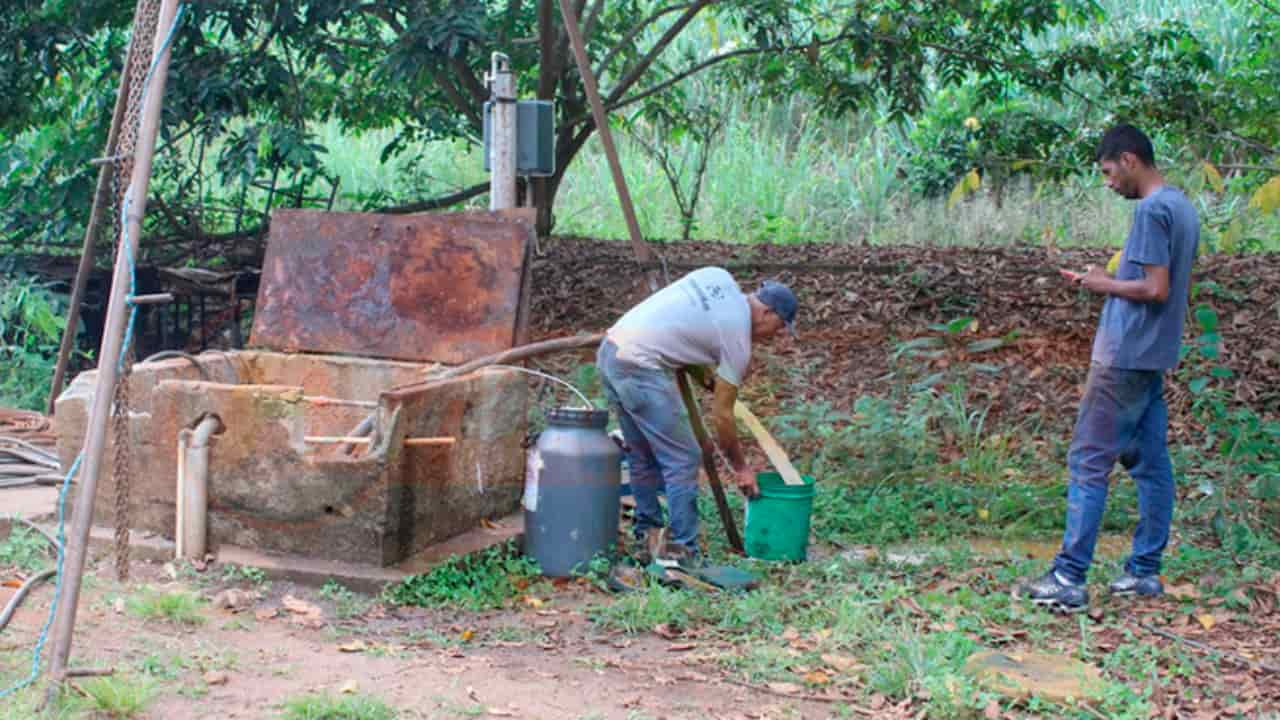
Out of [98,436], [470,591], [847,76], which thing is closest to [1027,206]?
[847,76]

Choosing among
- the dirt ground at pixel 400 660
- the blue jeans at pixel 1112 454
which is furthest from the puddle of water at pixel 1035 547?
the dirt ground at pixel 400 660

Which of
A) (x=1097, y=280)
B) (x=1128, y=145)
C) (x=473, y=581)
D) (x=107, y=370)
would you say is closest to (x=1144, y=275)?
(x=1097, y=280)

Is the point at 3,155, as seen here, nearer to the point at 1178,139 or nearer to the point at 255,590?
the point at 255,590

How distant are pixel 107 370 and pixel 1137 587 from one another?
4.43 metres

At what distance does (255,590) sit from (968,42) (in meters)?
7.04

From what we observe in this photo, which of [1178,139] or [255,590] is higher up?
[1178,139]

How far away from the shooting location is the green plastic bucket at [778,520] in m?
6.54

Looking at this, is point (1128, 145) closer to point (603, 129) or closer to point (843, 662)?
point (843, 662)

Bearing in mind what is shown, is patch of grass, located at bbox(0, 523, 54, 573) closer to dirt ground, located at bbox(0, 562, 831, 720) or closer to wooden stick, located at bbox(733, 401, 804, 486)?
dirt ground, located at bbox(0, 562, 831, 720)

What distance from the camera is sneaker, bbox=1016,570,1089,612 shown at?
5711 mm

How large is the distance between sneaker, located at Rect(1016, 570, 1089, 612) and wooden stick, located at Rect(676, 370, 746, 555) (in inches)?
63.4

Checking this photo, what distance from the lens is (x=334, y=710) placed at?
14.1ft

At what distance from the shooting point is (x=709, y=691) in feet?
15.9

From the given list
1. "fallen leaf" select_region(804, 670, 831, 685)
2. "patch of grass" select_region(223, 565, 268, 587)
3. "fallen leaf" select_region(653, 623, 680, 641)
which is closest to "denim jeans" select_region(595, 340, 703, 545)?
"fallen leaf" select_region(653, 623, 680, 641)
